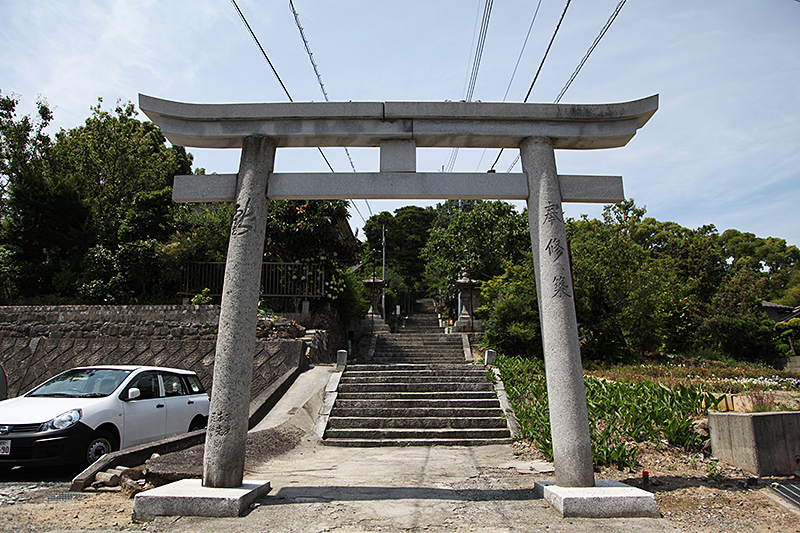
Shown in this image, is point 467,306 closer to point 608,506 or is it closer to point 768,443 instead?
point 768,443

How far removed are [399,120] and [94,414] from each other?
552cm

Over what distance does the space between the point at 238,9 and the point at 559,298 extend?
17.1ft

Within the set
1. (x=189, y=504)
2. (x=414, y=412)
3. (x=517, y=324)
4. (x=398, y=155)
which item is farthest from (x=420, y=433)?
(x=517, y=324)

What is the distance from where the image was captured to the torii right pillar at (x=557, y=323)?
468 cm

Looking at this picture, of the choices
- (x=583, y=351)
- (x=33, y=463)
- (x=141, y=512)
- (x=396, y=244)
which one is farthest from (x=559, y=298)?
(x=396, y=244)

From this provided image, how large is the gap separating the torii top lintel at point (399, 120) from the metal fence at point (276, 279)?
31.3 feet

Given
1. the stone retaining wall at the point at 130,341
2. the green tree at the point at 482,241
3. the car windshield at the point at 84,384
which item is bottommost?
the car windshield at the point at 84,384

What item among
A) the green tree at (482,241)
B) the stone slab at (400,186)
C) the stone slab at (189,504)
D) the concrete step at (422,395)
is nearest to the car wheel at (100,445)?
the stone slab at (189,504)

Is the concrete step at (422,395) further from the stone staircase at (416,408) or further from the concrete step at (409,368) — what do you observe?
the concrete step at (409,368)

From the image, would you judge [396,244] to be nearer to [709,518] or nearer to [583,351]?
[583,351]

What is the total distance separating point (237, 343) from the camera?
15.9 feet

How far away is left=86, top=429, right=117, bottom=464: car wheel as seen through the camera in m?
6.22

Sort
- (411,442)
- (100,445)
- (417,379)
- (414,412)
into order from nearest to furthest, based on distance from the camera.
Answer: (100,445) → (411,442) → (414,412) → (417,379)

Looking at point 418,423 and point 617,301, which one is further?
point 617,301
